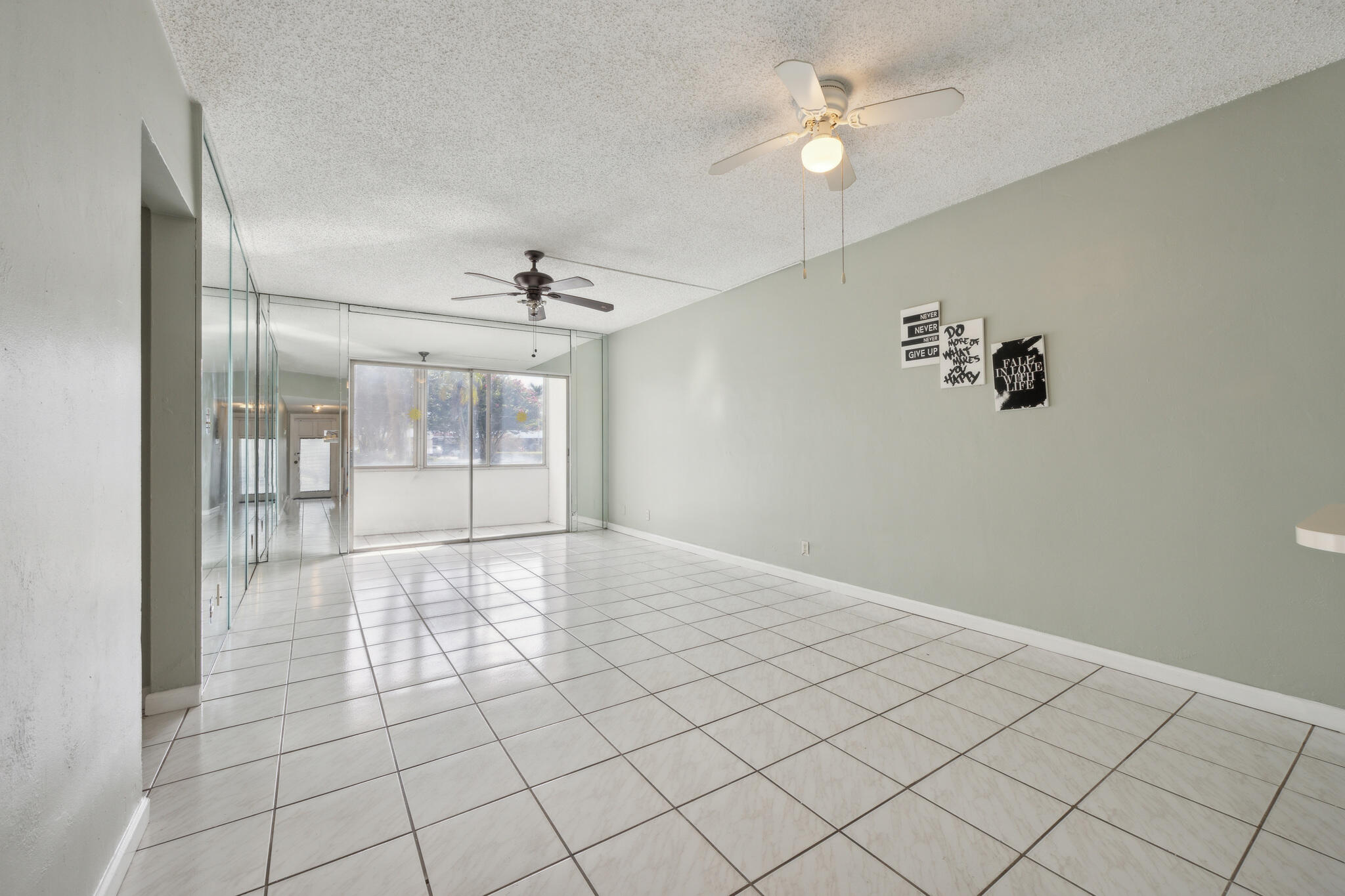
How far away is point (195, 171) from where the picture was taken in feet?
8.83

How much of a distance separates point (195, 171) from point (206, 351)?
86 centimetres

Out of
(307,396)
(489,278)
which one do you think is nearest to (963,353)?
(489,278)

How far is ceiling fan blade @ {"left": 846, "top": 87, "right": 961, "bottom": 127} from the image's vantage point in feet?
7.25

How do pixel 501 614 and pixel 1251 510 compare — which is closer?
pixel 1251 510

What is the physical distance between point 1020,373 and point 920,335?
2.43 feet

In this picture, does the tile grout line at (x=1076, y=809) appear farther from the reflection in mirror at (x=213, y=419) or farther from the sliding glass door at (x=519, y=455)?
the sliding glass door at (x=519, y=455)

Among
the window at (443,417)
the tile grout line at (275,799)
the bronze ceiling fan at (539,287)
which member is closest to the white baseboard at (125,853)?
the tile grout line at (275,799)

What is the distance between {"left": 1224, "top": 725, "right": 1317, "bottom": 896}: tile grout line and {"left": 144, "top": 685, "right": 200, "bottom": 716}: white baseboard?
3957mm

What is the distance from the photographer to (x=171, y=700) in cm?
262

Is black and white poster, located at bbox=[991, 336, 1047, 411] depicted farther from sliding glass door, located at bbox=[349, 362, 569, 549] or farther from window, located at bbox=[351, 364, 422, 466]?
window, located at bbox=[351, 364, 422, 466]

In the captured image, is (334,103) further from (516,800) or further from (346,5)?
(516,800)

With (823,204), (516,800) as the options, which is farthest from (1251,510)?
(516,800)

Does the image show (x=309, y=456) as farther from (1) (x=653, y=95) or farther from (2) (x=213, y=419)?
(1) (x=653, y=95)

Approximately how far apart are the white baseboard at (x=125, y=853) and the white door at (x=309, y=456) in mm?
13386
